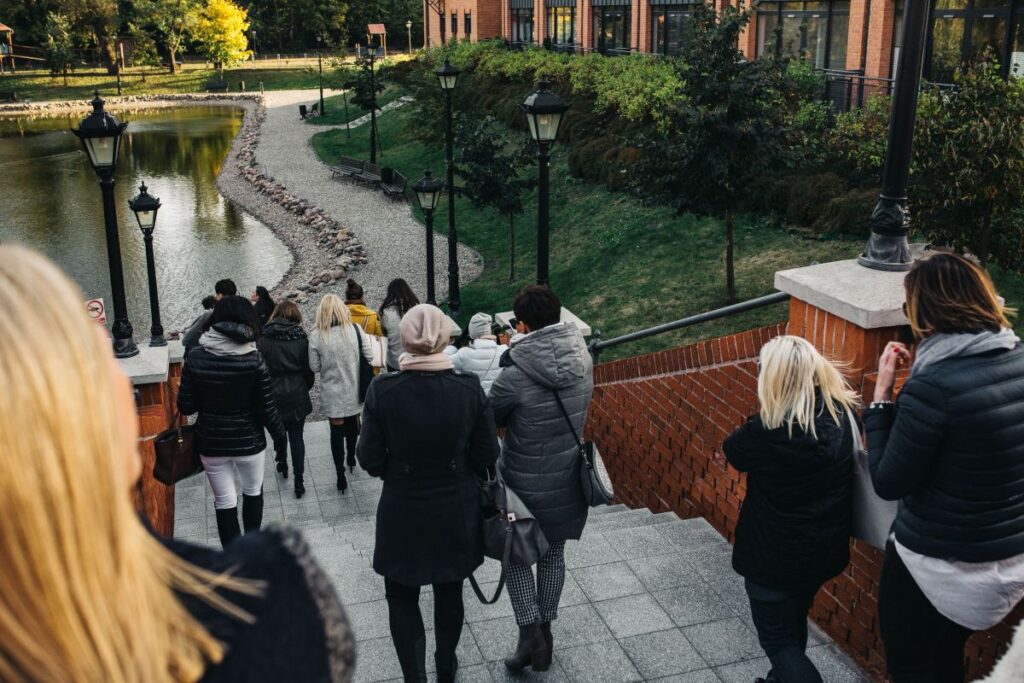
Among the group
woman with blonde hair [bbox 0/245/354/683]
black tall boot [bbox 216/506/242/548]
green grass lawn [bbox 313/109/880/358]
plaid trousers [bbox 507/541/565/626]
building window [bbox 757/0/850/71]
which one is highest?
building window [bbox 757/0/850/71]

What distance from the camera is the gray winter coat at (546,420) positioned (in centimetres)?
459

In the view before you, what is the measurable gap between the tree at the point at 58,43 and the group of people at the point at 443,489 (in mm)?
72691

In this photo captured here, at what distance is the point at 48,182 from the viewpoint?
121 ft

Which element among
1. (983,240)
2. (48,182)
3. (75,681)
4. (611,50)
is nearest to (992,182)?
(983,240)

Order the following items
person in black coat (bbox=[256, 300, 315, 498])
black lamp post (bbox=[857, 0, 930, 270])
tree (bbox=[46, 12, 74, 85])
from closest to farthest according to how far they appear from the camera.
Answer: black lamp post (bbox=[857, 0, 930, 270]) → person in black coat (bbox=[256, 300, 315, 498]) → tree (bbox=[46, 12, 74, 85])

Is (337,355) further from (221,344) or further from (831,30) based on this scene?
(831,30)

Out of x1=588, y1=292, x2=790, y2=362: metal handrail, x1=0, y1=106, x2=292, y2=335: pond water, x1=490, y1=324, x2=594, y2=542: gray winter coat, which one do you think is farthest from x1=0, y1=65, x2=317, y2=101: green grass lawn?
x1=490, y1=324, x2=594, y2=542: gray winter coat

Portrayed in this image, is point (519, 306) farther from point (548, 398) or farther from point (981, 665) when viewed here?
point (981, 665)

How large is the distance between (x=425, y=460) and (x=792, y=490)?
147 cm

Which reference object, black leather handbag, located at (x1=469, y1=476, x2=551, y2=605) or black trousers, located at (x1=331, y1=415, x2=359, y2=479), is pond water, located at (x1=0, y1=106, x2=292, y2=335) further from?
black leather handbag, located at (x1=469, y1=476, x2=551, y2=605)

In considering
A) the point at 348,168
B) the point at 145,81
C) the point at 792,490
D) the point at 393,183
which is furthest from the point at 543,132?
the point at 145,81

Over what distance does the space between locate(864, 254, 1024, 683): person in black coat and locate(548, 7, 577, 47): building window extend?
38906 mm

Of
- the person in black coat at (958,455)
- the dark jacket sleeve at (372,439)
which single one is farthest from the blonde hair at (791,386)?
the dark jacket sleeve at (372,439)

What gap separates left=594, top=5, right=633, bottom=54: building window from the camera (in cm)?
3606
